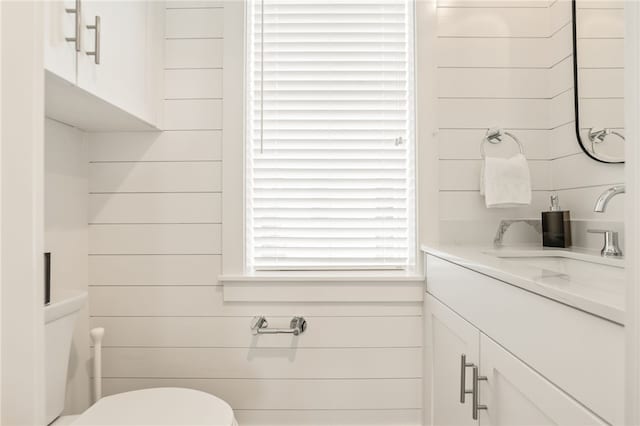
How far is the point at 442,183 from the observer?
1.55 metres

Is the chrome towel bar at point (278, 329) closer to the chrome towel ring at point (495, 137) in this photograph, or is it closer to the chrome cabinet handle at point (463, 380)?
the chrome cabinet handle at point (463, 380)

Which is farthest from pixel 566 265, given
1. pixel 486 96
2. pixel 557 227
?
pixel 486 96

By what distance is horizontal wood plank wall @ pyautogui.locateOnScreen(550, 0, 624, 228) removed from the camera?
1188mm

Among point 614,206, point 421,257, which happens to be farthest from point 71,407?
point 614,206

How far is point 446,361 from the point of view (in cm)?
124

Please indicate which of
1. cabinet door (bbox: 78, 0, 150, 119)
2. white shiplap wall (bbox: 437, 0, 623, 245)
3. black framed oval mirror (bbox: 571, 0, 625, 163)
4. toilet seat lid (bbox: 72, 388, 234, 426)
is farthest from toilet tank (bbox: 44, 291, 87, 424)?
black framed oval mirror (bbox: 571, 0, 625, 163)

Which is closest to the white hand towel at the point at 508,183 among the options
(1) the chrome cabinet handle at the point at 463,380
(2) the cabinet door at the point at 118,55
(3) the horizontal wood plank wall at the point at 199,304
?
(3) the horizontal wood plank wall at the point at 199,304

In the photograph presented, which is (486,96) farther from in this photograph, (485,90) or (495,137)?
(495,137)

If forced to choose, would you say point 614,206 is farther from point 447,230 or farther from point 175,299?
point 175,299

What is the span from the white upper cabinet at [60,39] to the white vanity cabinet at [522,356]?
1.08 m

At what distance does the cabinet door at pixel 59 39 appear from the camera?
0.89 m

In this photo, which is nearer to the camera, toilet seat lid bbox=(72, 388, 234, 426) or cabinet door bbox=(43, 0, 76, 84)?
cabinet door bbox=(43, 0, 76, 84)

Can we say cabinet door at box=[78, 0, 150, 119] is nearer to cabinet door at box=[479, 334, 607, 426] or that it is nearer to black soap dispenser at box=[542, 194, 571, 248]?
cabinet door at box=[479, 334, 607, 426]

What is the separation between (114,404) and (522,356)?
3.78ft
